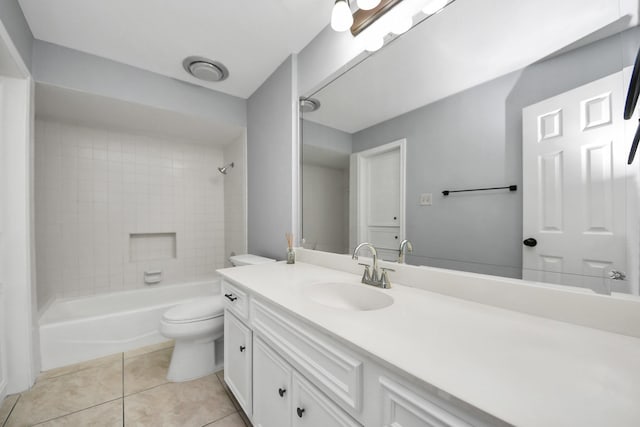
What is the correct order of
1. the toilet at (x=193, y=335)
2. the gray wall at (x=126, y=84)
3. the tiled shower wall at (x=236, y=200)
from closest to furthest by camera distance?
the toilet at (x=193, y=335) < the gray wall at (x=126, y=84) < the tiled shower wall at (x=236, y=200)

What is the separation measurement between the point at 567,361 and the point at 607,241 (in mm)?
416

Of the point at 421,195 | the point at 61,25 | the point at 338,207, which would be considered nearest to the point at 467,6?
the point at 421,195

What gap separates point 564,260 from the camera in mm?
752

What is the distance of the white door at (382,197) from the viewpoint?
120cm

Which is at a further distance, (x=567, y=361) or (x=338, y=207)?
(x=338, y=207)

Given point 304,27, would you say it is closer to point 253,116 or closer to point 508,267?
point 253,116

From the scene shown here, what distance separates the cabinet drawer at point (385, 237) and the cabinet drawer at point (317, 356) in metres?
0.63

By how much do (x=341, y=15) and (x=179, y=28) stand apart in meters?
1.16

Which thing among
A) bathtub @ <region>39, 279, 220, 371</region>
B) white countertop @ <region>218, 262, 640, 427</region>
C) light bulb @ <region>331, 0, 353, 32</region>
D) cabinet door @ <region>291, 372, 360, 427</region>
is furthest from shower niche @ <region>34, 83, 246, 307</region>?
white countertop @ <region>218, 262, 640, 427</region>

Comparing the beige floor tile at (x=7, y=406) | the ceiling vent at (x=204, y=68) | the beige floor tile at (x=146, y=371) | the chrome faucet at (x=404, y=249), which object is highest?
the ceiling vent at (x=204, y=68)

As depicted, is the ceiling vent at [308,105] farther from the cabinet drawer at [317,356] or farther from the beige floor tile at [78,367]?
the beige floor tile at [78,367]

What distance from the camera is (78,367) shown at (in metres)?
1.73

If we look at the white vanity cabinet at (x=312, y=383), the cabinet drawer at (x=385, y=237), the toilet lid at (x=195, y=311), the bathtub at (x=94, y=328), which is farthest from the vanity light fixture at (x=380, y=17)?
the bathtub at (x=94, y=328)

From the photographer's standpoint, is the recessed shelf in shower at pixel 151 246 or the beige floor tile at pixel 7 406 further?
the recessed shelf in shower at pixel 151 246
